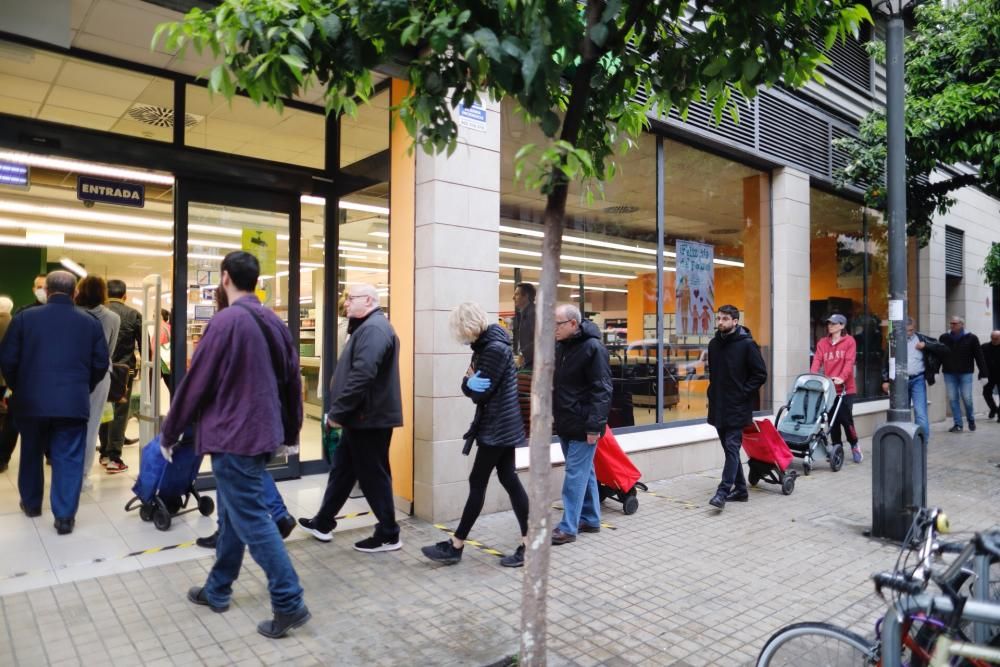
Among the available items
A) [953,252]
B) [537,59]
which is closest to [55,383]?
[537,59]

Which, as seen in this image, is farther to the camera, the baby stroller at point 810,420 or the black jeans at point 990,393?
the black jeans at point 990,393

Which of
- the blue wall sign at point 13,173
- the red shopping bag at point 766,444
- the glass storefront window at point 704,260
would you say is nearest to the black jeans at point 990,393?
the glass storefront window at point 704,260

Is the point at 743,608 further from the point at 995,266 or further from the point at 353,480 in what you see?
the point at 995,266


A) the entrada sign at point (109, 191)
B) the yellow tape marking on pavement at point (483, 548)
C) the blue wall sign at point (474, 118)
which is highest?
the blue wall sign at point (474, 118)

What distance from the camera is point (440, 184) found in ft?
19.1

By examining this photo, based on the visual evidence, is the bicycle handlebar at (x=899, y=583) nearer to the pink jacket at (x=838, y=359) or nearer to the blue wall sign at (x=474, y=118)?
the blue wall sign at (x=474, y=118)

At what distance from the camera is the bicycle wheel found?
2592 millimetres

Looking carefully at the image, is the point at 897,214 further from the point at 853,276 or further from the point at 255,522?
the point at 853,276

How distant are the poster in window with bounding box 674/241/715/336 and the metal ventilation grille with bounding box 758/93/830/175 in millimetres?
1789

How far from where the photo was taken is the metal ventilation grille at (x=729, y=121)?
8.46 m

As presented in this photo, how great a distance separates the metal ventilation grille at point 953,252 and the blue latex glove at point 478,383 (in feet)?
45.5

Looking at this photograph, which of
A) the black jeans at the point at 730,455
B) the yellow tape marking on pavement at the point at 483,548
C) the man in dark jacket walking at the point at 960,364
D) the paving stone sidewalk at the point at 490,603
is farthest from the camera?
the man in dark jacket walking at the point at 960,364

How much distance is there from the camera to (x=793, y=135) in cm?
1017

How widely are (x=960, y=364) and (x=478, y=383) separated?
11.4m
